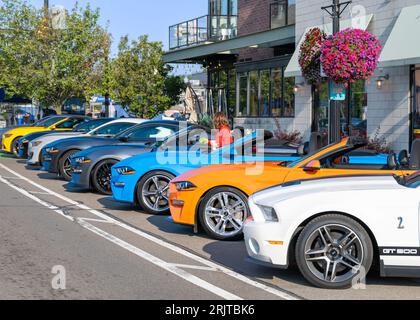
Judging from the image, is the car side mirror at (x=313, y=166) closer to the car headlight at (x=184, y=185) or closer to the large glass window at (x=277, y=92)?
the car headlight at (x=184, y=185)

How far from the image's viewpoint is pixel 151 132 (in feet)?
47.9

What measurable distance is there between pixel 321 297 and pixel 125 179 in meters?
5.26

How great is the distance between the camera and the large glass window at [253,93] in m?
25.0

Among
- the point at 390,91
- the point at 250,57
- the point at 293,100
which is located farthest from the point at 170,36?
the point at 390,91

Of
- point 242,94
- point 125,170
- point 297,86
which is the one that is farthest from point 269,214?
point 242,94

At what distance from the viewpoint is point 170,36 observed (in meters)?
30.0

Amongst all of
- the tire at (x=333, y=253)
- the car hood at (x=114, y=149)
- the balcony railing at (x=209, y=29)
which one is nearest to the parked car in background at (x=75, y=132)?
the car hood at (x=114, y=149)

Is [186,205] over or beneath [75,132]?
beneath

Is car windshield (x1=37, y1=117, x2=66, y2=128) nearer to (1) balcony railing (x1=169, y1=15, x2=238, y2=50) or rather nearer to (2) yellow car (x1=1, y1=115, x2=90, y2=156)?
(2) yellow car (x1=1, y1=115, x2=90, y2=156)

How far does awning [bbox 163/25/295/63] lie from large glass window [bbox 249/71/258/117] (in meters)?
1.37

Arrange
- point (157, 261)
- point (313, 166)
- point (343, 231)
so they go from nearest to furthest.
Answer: point (343, 231) → point (157, 261) → point (313, 166)

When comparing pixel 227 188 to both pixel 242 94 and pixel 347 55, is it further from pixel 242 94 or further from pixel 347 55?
pixel 242 94

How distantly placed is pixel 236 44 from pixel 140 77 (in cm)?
722

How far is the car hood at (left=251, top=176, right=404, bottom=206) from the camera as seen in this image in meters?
6.13
